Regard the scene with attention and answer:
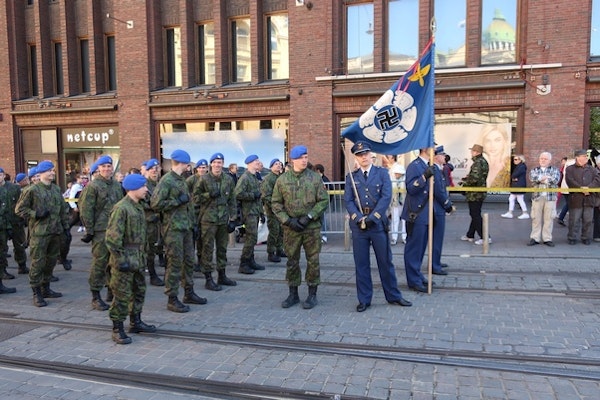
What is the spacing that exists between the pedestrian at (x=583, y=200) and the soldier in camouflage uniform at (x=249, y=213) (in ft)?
21.7

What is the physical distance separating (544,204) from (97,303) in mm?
8803

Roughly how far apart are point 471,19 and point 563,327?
40.7 ft

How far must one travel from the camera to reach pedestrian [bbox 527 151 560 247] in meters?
10.4

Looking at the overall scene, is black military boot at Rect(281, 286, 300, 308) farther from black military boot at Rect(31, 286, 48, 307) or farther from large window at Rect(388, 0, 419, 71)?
large window at Rect(388, 0, 419, 71)

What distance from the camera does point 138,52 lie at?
19156mm

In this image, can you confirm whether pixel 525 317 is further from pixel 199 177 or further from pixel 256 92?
pixel 256 92

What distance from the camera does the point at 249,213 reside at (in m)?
9.02

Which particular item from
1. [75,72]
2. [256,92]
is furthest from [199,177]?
[75,72]

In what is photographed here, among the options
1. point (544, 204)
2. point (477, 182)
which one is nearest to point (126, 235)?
point (477, 182)

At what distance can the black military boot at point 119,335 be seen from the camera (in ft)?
18.1

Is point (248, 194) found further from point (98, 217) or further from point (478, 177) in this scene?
point (478, 177)

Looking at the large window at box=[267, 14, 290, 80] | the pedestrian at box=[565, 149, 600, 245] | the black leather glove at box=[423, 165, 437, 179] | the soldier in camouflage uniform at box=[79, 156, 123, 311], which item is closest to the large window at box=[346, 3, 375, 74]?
the large window at box=[267, 14, 290, 80]

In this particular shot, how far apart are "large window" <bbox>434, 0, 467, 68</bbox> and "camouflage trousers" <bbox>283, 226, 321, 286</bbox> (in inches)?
446

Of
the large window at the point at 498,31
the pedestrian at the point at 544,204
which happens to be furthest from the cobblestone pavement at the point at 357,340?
the large window at the point at 498,31
